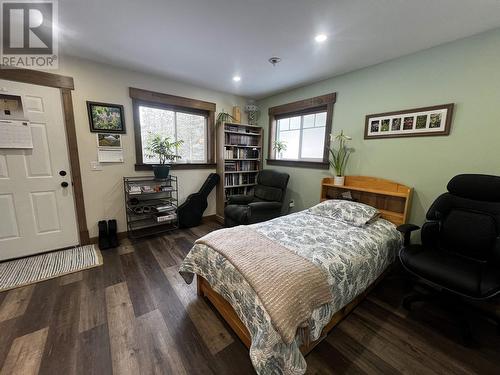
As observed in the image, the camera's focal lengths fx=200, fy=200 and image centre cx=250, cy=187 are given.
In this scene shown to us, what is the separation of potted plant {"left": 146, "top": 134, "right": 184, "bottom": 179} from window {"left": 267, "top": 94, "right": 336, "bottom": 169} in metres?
1.79

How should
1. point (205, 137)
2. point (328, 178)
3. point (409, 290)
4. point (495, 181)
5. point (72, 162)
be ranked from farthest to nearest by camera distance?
1. point (205, 137)
2. point (328, 178)
3. point (72, 162)
4. point (409, 290)
5. point (495, 181)

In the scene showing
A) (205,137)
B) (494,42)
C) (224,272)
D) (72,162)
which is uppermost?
(494,42)

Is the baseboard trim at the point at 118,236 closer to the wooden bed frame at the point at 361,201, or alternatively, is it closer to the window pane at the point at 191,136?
the window pane at the point at 191,136

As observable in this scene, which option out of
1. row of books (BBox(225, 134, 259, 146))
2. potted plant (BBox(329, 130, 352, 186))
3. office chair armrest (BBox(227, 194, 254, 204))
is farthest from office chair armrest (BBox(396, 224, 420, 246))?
row of books (BBox(225, 134, 259, 146))

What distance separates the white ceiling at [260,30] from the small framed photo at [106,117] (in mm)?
563

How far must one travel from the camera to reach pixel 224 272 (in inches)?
57.1

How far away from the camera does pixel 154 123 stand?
10.5ft

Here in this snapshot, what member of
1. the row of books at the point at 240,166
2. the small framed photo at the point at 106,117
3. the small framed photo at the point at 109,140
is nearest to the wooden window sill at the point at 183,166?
the row of books at the point at 240,166

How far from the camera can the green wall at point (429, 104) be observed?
1.82 metres

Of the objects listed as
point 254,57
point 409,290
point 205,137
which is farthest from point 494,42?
point 205,137

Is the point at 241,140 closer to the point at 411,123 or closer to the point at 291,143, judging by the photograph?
the point at 291,143

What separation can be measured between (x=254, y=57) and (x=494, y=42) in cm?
222

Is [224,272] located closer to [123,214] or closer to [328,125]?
[123,214]

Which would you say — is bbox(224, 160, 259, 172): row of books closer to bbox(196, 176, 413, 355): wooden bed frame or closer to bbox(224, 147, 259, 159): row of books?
bbox(224, 147, 259, 159): row of books
